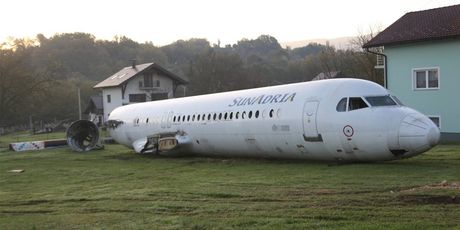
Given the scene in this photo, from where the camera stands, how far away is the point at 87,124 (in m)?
37.9

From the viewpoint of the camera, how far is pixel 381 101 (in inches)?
720

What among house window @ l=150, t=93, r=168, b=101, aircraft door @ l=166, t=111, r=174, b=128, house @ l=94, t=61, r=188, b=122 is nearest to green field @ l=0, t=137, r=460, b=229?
aircraft door @ l=166, t=111, r=174, b=128

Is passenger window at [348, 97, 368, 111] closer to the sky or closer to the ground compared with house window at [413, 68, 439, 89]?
closer to the ground

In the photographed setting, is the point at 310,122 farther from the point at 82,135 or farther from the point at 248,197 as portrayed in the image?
the point at 82,135

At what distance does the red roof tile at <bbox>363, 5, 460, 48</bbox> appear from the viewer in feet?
105

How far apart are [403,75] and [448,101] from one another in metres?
3.47

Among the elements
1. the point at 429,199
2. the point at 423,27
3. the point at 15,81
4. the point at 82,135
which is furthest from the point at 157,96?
the point at 429,199

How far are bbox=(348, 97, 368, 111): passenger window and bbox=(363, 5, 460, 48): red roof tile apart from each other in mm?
15331

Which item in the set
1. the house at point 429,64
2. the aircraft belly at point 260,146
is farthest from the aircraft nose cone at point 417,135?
the house at point 429,64

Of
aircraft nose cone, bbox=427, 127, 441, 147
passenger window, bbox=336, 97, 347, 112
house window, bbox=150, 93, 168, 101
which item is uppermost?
house window, bbox=150, 93, 168, 101

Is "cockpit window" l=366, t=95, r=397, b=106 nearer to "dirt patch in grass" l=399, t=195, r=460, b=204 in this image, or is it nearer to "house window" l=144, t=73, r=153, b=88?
"dirt patch in grass" l=399, t=195, r=460, b=204

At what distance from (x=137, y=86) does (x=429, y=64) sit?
55.9 meters

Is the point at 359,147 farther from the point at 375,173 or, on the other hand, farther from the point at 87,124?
the point at 87,124

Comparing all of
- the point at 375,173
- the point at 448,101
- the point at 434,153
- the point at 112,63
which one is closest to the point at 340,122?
the point at 375,173
